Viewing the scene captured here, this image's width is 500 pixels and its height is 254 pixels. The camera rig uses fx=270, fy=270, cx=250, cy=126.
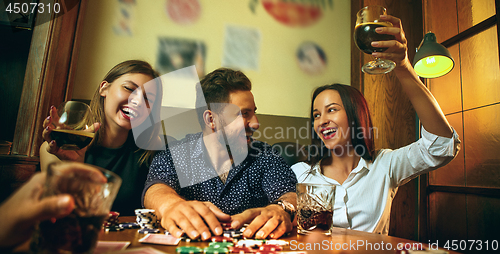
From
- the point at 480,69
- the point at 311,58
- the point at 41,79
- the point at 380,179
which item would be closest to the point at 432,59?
the point at 480,69

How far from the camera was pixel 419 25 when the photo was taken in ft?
9.12

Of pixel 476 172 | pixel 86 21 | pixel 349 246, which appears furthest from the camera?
pixel 86 21

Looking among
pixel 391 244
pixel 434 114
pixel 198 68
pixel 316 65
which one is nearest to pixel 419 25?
pixel 316 65

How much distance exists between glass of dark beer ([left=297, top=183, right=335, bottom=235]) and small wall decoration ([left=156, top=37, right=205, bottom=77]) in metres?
2.08

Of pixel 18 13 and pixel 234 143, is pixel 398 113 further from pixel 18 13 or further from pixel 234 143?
pixel 18 13

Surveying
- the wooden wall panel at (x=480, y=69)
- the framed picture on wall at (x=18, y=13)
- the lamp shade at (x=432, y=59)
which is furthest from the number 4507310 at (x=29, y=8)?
the wooden wall panel at (x=480, y=69)

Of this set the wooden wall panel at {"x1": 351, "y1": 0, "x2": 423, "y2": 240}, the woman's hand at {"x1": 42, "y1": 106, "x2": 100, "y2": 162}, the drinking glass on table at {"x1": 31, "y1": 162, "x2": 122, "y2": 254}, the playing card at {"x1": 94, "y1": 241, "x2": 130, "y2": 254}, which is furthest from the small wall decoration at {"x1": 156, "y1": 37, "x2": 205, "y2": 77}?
the drinking glass on table at {"x1": 31, "y1": 162, "x2": 122, "y2": 254}

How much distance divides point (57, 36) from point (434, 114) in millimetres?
2496

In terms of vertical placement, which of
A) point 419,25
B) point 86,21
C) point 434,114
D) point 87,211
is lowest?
point 87,211

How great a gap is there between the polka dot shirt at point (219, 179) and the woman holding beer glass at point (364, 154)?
29 centimetres

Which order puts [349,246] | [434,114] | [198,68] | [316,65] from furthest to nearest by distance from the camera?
[316,65] → [198,68] → [434,114] → [349,246]

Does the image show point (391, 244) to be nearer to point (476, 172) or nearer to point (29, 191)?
point (29, 191)

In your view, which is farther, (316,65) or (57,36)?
(316,65)

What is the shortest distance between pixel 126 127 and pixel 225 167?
2.15ft
